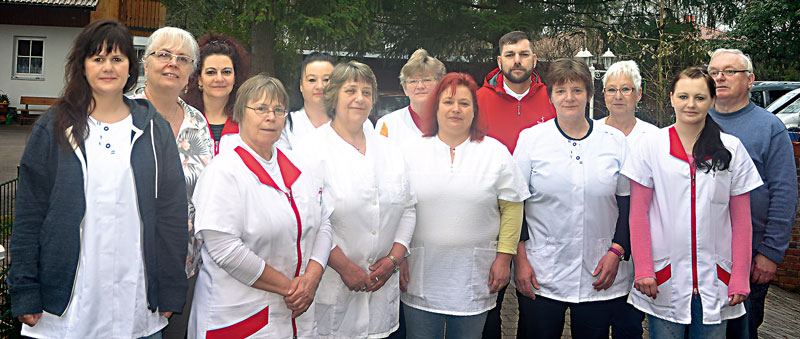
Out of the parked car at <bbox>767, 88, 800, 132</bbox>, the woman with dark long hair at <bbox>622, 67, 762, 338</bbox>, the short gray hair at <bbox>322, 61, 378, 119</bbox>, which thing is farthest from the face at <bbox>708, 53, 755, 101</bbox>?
the parked car at <bbox>767, 88, 800, 132</bbox>

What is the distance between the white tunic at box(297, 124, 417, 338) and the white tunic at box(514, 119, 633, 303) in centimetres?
78

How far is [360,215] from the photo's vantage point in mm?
3289

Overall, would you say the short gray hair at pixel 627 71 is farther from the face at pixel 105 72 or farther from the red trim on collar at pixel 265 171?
the face at pixel 105 72

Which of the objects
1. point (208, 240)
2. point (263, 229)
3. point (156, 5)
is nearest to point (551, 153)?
point (263, 229)

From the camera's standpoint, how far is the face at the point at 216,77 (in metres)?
3.79

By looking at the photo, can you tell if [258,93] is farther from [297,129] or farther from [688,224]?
[688,224]

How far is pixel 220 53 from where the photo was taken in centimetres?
387

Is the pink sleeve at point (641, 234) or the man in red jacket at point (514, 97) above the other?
the man in red jacket at point (514, 97)

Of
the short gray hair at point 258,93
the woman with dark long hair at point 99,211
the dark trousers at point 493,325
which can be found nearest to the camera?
the woman with dark long hair at point 99,211

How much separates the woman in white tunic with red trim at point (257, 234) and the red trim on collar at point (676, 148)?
1914mm

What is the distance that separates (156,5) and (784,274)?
2600 cm

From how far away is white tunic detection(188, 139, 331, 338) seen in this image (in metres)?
2.77

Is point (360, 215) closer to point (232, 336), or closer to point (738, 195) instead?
point (232, 336)

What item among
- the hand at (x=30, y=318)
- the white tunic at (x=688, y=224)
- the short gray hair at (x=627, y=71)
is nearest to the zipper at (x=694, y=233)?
the white tunic at (x=688, y=224)
